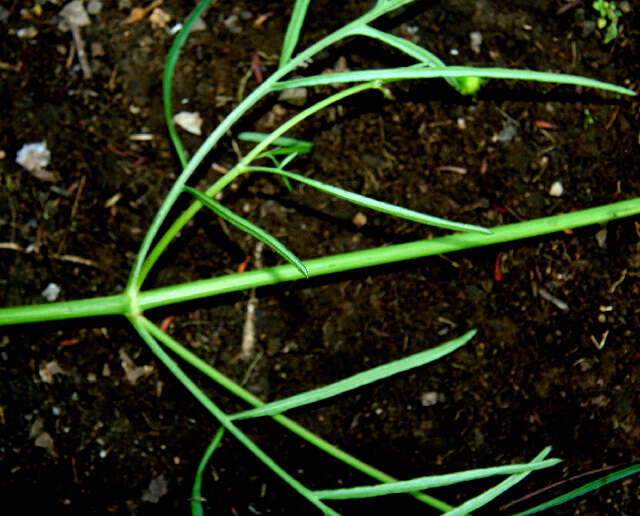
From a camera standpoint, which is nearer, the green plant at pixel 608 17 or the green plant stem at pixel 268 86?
the green plant stem at pixel 268 86

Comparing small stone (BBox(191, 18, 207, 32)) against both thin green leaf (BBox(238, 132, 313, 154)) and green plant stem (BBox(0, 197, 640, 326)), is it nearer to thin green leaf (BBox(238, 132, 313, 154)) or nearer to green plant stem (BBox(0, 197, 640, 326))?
thin green leaf (BBox(238, 132, 313, 154))

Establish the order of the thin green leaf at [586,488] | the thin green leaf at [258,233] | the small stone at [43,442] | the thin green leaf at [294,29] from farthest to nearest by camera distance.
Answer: the small stone at [43,442] → the thin green leaf at [586,488] → the thin green leaf at [294,29] → the thin green leaf at [258,233]

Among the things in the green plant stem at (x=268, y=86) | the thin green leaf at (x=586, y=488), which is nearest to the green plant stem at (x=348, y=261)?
the green plant stem at (x=268, y=86)

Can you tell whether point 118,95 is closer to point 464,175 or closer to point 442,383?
point 464,175

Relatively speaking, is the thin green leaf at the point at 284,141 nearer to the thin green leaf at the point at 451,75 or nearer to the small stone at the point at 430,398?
the thin green leaf at the point at 451,75

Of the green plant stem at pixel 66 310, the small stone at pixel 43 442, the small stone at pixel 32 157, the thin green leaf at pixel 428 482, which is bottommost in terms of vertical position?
the small stone at pixel 43 442

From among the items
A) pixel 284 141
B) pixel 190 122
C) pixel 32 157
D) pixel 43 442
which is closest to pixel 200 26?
pixel 190 122

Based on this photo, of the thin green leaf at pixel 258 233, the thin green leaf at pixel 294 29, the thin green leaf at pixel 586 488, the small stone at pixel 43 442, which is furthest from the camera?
the small stone at pixel 43 442
